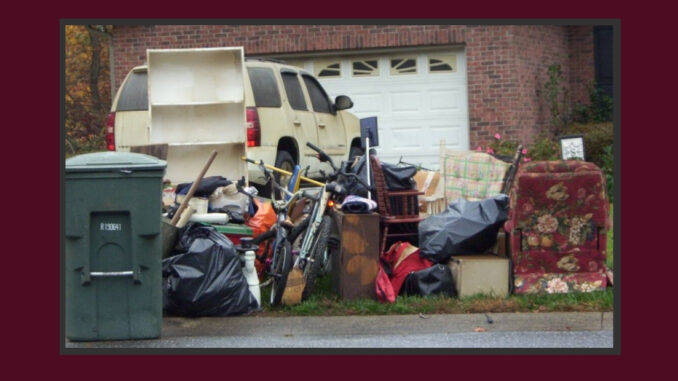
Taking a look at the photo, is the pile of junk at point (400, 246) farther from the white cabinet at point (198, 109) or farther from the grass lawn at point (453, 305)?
the white cabinet at point (198, 109)

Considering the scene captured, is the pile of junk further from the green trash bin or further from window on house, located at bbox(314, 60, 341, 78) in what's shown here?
window on house, located at bbox(314, 60, 341, 78)

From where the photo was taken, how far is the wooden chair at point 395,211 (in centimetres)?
884

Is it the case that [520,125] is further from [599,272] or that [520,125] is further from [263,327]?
[263,327]

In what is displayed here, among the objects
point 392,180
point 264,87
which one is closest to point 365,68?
point 264,87

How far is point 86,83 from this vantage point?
2467cm

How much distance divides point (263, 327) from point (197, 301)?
1.93 ft

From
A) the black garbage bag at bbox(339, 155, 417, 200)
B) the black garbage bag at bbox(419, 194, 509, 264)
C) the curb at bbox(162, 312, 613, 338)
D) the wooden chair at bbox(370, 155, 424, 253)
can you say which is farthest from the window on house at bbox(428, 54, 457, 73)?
the curb at bbox(162, 312, 613, 338)

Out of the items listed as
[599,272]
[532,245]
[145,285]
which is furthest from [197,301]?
[599,272]

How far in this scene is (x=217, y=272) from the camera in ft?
25.6

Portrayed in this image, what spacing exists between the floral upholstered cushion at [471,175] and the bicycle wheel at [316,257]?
3.18 m

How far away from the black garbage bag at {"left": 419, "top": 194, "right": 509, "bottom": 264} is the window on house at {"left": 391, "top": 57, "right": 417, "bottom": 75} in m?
8.41

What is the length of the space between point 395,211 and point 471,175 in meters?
2.55

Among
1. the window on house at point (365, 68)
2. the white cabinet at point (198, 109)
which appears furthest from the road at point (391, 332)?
the window on house at point (365, 68)

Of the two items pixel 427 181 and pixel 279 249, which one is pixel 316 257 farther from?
pixel 427 181
